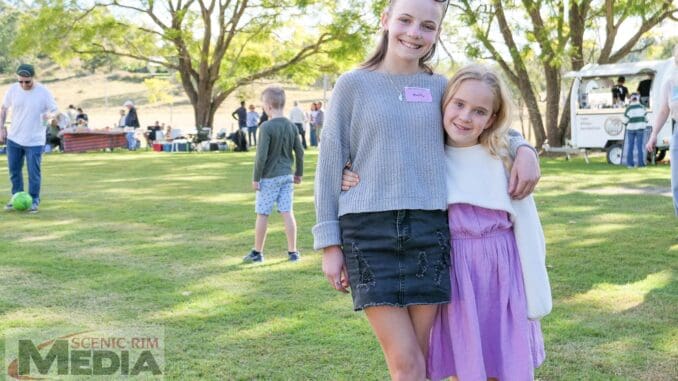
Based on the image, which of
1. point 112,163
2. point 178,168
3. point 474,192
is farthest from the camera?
point 112,163

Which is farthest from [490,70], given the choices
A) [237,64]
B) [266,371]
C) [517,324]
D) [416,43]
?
[237,64]

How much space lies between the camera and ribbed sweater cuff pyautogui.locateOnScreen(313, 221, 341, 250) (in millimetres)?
3053

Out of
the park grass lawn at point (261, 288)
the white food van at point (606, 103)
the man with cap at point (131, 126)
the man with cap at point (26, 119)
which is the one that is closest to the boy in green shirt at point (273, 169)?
the park grass lawn at point (261, 288)

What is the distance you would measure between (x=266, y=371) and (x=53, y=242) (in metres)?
4.84

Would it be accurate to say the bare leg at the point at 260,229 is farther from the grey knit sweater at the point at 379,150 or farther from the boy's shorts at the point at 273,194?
the grey knit sweater at the point at 379,150

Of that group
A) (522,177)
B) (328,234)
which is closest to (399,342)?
(328,234)

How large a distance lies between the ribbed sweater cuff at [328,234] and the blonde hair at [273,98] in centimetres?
434

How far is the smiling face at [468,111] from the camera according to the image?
3014 mm

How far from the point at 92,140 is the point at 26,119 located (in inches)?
766

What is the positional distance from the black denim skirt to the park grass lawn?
1.41m

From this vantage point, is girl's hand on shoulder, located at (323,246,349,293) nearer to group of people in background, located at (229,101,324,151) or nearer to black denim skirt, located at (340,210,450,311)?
black denim skirt, located at (340,210,450,311)

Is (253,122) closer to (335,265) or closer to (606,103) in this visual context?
(606,103)

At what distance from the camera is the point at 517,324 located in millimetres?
3064

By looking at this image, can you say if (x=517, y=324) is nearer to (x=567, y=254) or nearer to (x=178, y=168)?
(x=567, y=254)
